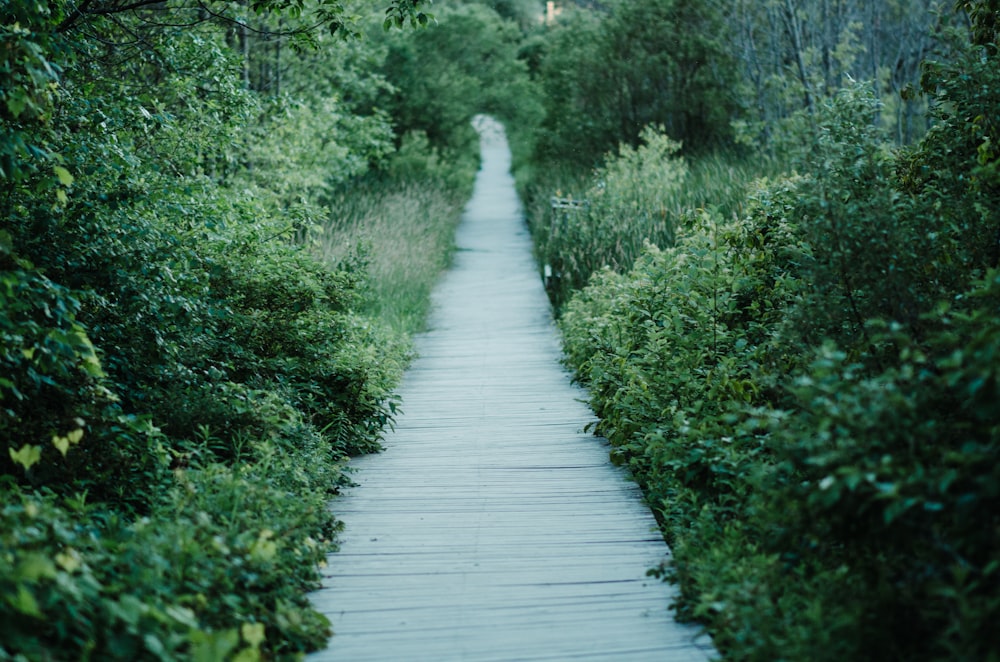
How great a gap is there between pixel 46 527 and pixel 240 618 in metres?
0.74

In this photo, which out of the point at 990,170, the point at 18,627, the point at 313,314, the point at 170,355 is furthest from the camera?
the point at 313,314

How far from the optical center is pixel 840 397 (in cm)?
316

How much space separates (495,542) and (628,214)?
288 inches

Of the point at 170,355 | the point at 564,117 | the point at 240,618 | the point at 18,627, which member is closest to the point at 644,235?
the point at 170,355

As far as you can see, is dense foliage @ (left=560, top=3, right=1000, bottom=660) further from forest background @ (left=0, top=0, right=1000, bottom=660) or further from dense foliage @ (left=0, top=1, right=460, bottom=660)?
dense foliage @ (left=0, top=1, right=460, bottom=660)

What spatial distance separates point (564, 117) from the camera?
22.9 meters

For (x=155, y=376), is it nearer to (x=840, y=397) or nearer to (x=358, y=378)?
(x=358, y=378)

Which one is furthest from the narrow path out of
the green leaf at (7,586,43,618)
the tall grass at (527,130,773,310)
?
the tall grass at (527,130,773,310)

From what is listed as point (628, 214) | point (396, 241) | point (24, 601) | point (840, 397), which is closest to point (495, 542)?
point (840, 397)

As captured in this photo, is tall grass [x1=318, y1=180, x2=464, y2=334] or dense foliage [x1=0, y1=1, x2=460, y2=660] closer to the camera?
dense foliage [x1=0, y1=1, x2=460, y2=660]

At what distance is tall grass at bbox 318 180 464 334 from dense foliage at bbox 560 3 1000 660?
3171 millimetres

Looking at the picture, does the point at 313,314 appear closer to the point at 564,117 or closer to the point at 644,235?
the point at 644,235

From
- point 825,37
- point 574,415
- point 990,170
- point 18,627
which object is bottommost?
point 574,415

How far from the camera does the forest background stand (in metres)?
2.99
